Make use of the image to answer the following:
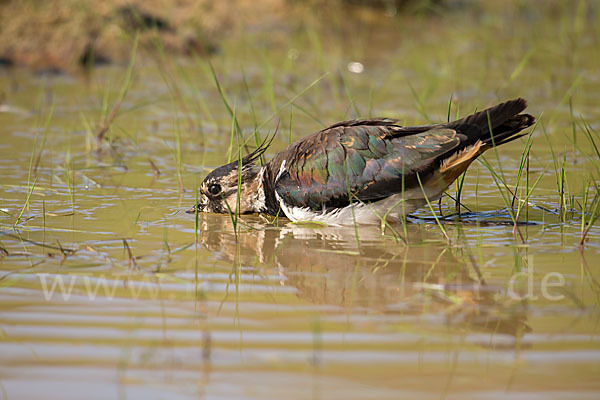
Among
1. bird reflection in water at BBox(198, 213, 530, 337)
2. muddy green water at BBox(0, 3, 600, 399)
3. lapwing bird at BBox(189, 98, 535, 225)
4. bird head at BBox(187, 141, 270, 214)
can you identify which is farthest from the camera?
bird head at BBox(187, 141, 270, 214)

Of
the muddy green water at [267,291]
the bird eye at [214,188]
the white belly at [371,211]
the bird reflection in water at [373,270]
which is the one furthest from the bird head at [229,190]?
the white belly at [371,211]

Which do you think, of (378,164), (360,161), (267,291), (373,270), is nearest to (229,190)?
(360,161)

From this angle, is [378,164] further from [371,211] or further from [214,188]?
[214,188]

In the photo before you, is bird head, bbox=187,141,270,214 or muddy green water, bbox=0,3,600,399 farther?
bird head, bbox=187,141,270,214

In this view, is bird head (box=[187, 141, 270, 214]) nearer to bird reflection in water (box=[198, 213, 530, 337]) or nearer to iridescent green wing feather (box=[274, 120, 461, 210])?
bird reflection in water (box=[198, 213, 530, 337])

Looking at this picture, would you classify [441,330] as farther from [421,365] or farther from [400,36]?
[400,36]

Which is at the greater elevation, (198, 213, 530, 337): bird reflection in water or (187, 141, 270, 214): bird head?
(187, 141, 270, 214): bird head

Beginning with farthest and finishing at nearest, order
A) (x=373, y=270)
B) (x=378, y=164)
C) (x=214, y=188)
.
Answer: (x=214, y=188)
(x=378, y=164)
(x=373, y=270)

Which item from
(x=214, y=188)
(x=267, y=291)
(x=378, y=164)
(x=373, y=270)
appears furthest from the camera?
(x=214, y=188)

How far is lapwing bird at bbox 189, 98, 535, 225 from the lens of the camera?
194 inches

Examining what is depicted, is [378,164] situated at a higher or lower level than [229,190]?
higher

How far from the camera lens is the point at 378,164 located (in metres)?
5.05

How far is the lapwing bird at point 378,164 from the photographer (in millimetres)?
4918

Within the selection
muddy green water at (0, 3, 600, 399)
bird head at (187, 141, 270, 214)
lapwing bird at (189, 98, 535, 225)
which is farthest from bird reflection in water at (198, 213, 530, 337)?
bird head at (187, 141, 270, 214)
